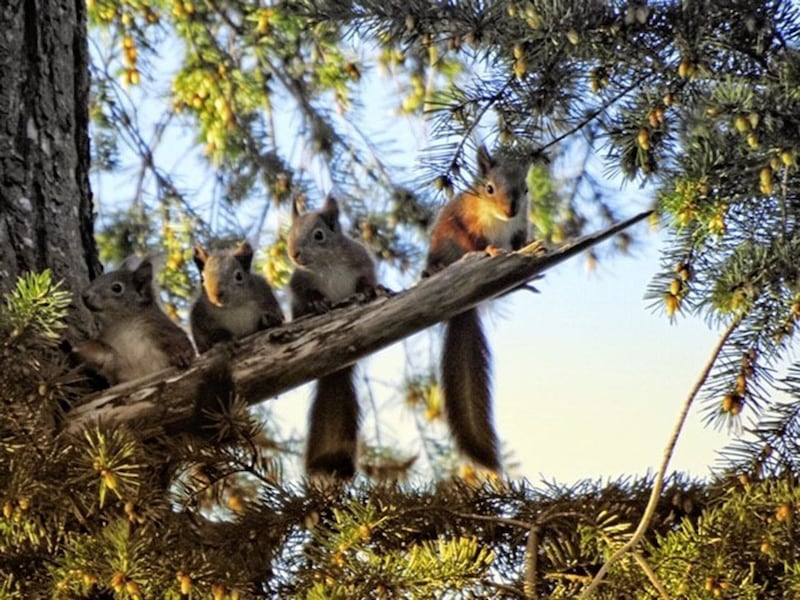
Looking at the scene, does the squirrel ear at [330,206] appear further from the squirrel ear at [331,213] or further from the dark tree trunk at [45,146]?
the dark tree trunk at [45,146]

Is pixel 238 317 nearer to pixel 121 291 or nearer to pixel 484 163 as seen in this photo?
pixel 121 291

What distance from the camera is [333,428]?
8.12 ft

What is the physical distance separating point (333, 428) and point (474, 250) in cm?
54

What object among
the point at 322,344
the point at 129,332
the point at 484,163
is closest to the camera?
the point at 322,344

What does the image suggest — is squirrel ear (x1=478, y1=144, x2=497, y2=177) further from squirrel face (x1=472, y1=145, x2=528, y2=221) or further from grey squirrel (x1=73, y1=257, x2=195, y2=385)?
grey squirrel (x1=73, y1=257, x2=195, y2=385)

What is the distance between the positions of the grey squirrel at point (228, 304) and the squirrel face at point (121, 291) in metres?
0.10

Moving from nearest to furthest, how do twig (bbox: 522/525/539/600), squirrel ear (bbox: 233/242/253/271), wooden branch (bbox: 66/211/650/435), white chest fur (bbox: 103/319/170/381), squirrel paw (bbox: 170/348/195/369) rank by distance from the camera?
twig (bbox: 522/525/539/600) < wooden branch (bbox: 66/211/650/435) < squirrel paw (bbox: 170/348/195/369) < white chest fur (bbox: 103/319/170/381) < squirrel ear (bbox: 233/242/253/271)

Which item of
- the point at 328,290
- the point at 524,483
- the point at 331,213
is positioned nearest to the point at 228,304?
the point at 328,290

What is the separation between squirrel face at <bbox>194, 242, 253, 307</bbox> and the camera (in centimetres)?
244

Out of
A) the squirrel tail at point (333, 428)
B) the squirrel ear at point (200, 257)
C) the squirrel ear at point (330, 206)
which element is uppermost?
the squirrel ear at point (330, 206)

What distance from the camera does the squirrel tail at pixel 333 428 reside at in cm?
240

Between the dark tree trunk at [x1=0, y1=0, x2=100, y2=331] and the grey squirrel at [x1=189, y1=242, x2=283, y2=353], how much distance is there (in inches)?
→ 8.8

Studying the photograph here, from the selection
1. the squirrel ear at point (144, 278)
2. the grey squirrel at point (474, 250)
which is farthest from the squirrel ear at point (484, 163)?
the squirrel ear at point (144, 278)

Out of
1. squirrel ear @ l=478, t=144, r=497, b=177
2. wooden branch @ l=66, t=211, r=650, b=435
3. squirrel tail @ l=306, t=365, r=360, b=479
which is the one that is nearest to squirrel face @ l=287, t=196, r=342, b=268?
squirrel tail @ l=306, t=365, r=360, b=479
